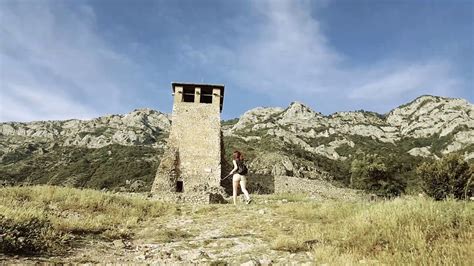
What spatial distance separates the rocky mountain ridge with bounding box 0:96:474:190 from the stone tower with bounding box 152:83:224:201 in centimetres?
5804

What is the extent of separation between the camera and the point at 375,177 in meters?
A: 43.9

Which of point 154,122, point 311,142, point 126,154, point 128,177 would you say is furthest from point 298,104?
point 128,177

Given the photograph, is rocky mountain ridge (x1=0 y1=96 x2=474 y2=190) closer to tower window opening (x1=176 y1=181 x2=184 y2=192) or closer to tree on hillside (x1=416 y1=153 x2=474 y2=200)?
tree on hillside (x1=416 y1=153 x2=474 y2=200)

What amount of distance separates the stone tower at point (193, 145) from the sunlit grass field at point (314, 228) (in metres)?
15.8

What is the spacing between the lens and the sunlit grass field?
616cm

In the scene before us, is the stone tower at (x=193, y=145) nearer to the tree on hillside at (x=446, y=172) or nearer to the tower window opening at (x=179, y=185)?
the tower window opening at (x=179, y=185)

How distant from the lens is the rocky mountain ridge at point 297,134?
379ft

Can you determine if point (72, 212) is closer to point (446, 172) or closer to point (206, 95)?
point (206, 95)

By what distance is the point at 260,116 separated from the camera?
173 metres

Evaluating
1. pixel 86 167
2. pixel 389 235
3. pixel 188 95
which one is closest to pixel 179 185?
pixel 188 95

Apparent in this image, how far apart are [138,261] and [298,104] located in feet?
532

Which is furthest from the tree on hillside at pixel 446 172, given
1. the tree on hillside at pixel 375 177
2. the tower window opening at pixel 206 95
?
the tower window opening at pixel 206 95

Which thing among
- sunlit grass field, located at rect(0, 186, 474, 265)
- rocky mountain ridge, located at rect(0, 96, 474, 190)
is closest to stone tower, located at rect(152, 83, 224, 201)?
sunlit grass field, located at rect(0, 186, 474, 265)

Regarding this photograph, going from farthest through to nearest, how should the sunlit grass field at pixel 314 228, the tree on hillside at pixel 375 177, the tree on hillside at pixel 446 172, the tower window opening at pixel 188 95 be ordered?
1. the tree on hillside at pixel 375 177
2. the tree on hillside at pixel 446 172
3. the tower window opening at pixel 188 95
4. the sunlit grass field at pixel 314 228
